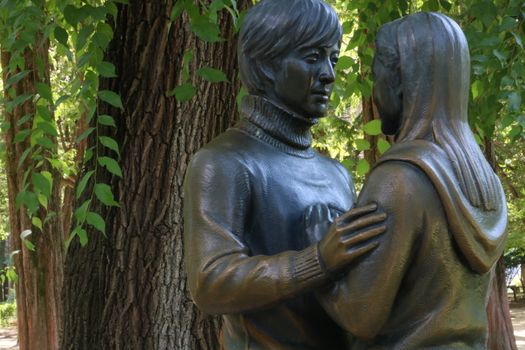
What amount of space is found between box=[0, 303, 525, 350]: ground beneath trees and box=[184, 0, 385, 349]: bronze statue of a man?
1333 cm

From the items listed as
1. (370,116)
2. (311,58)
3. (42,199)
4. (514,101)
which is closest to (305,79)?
(311,58)

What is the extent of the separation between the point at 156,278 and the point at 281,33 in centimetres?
253

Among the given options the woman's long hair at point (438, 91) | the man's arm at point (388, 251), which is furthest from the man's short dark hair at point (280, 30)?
the man's arm at point (388, 251)

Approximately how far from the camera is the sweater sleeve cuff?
1797 millimetres

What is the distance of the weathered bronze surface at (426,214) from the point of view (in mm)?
1756

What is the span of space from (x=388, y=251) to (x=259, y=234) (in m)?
0.40

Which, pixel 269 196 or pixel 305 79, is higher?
pixel 305 79

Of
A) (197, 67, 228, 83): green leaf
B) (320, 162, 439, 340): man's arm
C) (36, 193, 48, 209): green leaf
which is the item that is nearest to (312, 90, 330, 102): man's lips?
(320, 162, 439, 340): man's arm

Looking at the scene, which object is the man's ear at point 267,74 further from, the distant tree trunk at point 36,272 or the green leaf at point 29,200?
the distant tree trunk at point 36,272

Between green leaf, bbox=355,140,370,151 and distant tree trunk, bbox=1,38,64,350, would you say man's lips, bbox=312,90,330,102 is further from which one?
distant tree trunk, bbox=1,38,64,350

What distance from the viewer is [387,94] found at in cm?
194

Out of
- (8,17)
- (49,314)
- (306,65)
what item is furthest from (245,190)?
(49,314)

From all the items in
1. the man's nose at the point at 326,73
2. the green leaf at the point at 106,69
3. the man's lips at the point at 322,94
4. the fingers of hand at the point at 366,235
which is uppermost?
the green leaf at the point at 106,69

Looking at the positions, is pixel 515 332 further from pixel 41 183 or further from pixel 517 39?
pixel 41 183
